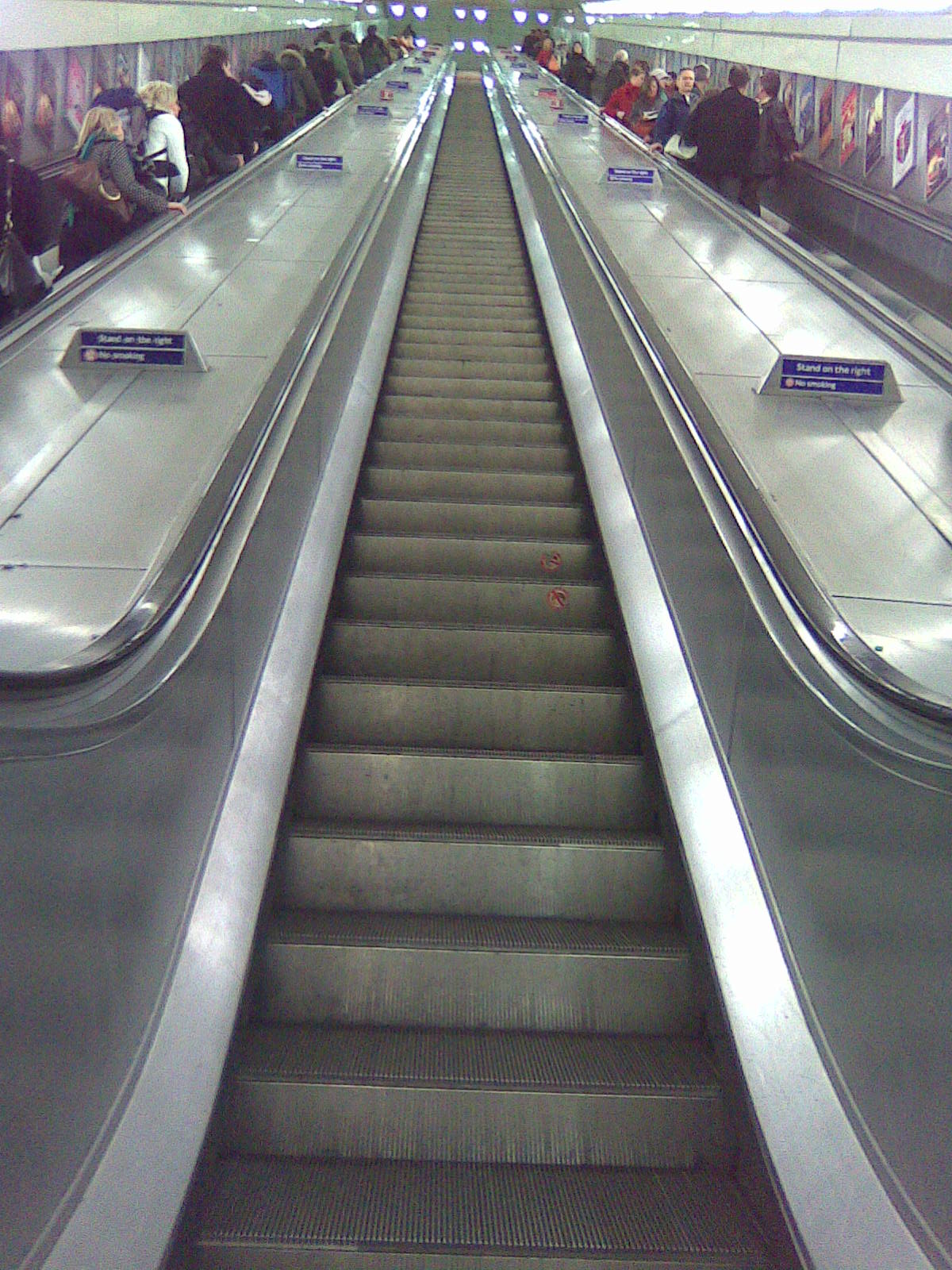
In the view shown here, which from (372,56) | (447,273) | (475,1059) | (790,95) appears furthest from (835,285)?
(372,56)

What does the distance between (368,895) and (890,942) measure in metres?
1.43

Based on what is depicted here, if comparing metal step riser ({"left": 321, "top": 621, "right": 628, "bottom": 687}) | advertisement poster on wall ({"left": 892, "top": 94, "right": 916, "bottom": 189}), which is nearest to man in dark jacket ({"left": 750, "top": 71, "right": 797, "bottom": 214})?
advertisement poster on wall ({"left": 892, "top": 94, "right": 916, "bottom": 189})

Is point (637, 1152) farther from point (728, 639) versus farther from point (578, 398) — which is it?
point (578, 398)

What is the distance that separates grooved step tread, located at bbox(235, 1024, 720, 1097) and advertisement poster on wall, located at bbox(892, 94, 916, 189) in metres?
8.96

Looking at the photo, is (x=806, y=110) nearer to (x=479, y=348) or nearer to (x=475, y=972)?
(x=479, y=348)

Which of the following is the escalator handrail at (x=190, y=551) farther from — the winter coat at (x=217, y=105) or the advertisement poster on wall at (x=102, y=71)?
the advertisement poster on wall at (x=102, y=71)

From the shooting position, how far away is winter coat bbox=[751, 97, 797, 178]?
10.1 m

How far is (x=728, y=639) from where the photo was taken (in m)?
3.04

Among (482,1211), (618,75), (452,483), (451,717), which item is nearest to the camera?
(482,1211)

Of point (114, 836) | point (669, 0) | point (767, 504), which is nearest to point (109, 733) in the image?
point (114, 836)

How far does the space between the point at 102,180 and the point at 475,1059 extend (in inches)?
217

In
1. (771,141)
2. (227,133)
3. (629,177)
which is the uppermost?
(771,141)

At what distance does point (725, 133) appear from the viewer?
32.4 feet

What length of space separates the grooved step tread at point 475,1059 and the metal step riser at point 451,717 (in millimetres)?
1092
